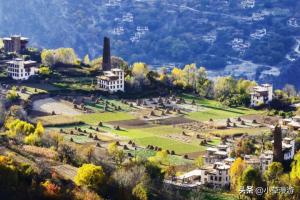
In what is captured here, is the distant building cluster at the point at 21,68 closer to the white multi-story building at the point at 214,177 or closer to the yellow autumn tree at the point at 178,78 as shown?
the yellow autumn tree at the point at 178,78

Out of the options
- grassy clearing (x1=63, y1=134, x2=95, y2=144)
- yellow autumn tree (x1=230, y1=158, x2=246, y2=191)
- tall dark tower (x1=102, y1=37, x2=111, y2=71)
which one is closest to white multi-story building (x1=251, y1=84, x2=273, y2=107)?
tall dark tower (x1=102, y1=37, x2=111, y2=71)

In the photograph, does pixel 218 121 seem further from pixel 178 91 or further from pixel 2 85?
pixel 2 85

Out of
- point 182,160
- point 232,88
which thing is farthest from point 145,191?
point 232,88

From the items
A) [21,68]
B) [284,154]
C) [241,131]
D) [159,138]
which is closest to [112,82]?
[21,68]

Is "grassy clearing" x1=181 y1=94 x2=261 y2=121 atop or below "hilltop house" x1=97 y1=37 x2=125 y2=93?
below

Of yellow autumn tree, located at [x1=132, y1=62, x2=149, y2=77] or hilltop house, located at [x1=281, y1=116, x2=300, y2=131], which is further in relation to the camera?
yellow autumn tree, located at [x1=132, y1=62, x2=149, y2=77]

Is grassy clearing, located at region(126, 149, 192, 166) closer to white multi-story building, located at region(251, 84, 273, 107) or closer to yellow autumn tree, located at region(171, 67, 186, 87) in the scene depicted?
white multi-story building, located at region(251, 84, 273, 107)

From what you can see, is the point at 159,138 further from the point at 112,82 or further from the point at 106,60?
the point at 106,60
